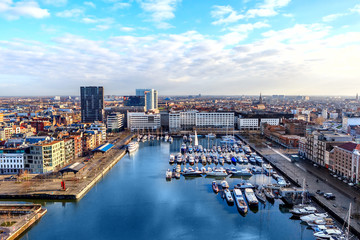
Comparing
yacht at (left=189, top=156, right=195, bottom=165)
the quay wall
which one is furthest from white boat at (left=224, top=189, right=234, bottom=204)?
the quay wall

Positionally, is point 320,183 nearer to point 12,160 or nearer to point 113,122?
point 12,160

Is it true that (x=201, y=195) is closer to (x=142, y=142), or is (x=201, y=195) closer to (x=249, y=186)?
(x=249, y=186)

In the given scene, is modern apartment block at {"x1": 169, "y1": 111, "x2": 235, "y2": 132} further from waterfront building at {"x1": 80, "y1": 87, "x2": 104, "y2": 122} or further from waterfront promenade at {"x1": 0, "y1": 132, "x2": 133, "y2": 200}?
waterfront promenade at {"x1": 0, "y1": 132, "x2": 133, "y2": 200}

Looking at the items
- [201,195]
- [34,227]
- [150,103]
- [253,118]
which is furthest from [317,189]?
[150,103]

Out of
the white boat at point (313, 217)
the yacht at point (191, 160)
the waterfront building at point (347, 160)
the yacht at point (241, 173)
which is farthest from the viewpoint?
the yacht at point (191, 160)

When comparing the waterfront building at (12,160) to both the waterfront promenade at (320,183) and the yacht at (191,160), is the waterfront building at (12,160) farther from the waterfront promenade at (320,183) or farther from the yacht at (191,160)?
the waterfront promenade at (320,183)

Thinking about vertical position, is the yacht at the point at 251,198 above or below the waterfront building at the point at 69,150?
below

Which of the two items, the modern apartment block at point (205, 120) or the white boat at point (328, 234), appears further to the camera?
the modern apartment block at point (205, 120)

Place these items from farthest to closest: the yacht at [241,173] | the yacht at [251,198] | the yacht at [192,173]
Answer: the yacht at [192,173], the yacht at [241,173], the yacht at [251,198]

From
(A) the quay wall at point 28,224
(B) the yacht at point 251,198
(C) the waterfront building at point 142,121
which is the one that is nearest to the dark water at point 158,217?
(A) the quay wall at point 28,224
